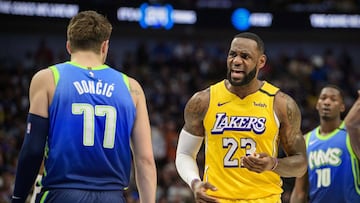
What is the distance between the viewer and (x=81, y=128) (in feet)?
13.6

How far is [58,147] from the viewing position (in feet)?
13.6

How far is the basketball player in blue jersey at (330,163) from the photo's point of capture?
7.54 m

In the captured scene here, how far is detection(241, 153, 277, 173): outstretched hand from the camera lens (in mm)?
5102

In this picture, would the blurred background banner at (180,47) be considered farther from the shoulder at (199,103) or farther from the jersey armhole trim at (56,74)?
the jersey armhole trim at (56,74)

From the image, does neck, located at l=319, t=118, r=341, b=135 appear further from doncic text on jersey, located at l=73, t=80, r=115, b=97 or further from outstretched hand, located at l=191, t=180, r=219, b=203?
doncic text on jersey, located at l=73, t=80, r=115, b=97

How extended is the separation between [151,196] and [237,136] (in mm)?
1496

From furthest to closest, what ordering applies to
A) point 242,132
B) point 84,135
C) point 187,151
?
point 187,151, point 242,132, point 84,135

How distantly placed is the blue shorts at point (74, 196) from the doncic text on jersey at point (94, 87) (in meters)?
0.60

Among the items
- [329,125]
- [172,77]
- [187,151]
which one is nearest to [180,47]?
[172,77]

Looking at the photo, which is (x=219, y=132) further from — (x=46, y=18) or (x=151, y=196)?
(x=46, y=18)

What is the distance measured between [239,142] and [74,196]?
1.99 m

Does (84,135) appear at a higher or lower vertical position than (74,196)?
higher

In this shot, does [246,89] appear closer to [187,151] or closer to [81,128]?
[187,151]

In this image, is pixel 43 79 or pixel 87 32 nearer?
pixel 43 79
